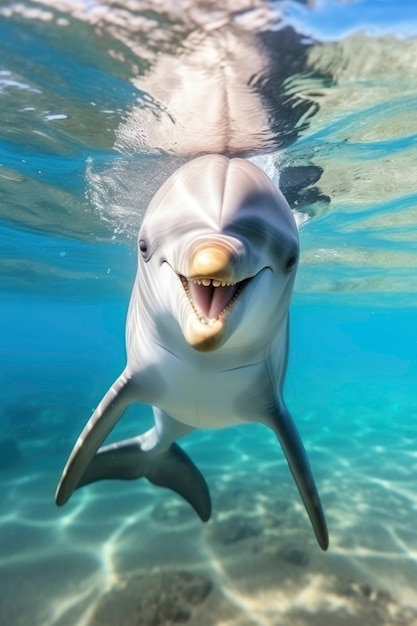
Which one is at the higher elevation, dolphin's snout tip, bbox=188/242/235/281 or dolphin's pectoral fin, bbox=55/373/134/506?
dolphin's snout tip, bbox=188/242/235/281

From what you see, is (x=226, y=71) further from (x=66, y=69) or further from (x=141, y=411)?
(x=141, y=411)

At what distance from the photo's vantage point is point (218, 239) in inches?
87.4

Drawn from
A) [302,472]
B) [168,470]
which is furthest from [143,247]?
[168,470]

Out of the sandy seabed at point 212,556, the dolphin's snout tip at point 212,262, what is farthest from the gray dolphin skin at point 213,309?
the sandy seabed at point 212,556

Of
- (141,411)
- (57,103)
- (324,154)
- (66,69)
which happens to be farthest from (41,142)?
(141,411)

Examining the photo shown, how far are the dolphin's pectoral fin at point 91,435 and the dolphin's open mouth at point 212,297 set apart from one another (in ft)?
7.17

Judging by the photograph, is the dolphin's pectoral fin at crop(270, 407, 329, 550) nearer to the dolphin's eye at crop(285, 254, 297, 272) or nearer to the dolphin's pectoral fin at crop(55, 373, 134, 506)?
the dolphin's pectoral fin at crop(55, 373, 134, 506)

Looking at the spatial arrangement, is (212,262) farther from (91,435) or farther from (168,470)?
(168,470)

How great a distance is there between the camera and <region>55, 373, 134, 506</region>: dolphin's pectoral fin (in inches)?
170

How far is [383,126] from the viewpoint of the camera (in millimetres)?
8164

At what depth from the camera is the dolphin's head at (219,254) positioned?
216 cm

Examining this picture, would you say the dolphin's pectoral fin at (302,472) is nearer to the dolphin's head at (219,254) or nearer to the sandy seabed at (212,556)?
the dolphin's head at (219,254)

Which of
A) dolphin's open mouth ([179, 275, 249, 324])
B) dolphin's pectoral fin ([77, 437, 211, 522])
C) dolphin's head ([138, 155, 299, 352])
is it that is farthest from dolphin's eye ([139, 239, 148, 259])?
dolphin's pectoral fin ([77, 437, 211, 522])

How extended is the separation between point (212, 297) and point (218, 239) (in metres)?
0.28
